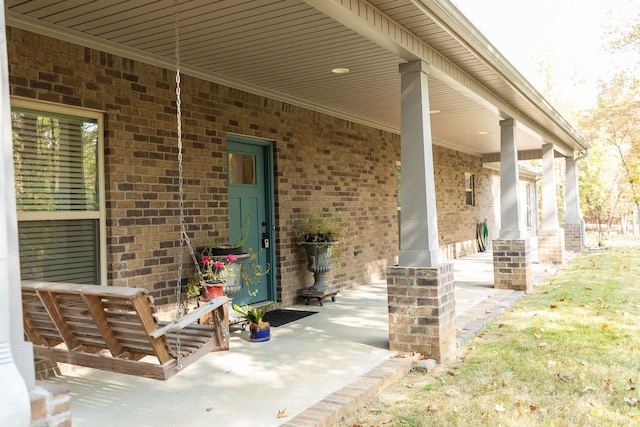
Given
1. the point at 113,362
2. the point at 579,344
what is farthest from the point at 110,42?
the point at 579,344

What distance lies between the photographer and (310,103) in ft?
25.8

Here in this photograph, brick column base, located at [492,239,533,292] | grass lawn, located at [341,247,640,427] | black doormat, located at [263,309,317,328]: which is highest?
brick column base, located at [492,239,533,292]

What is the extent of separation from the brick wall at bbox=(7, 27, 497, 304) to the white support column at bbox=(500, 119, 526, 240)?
231 cm

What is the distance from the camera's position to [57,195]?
4.66m

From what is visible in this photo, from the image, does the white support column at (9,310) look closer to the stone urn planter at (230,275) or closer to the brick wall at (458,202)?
the stone urn planter at (230,275)

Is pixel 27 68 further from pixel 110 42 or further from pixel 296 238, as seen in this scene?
pixel 296 238

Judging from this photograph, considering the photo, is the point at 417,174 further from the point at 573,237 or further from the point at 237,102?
the point at 573,237

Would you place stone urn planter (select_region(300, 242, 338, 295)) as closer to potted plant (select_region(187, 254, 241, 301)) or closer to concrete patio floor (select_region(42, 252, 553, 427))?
concrete patio floor (select_region(42, 252, 553, 427))

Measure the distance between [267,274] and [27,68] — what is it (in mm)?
3936

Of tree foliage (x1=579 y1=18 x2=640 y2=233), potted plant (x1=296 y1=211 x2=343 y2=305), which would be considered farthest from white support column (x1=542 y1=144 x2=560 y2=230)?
tree foliage (x1=579 y1=18 x2=640 y2=233)

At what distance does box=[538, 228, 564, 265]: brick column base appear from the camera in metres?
11.8

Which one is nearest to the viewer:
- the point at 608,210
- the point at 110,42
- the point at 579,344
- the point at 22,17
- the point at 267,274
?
the point at 22,17

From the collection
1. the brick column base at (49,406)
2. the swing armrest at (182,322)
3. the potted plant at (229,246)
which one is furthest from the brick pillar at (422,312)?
the brick column base at (49,406)

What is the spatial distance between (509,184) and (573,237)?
7066 millimetres
